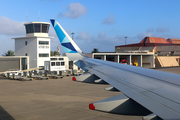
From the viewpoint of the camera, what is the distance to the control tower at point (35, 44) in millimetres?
51094

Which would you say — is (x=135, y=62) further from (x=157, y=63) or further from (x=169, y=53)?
(x=169, y=53)

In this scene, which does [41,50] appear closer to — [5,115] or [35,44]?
[35,44]

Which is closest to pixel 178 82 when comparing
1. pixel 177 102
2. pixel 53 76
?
pixel 177 102

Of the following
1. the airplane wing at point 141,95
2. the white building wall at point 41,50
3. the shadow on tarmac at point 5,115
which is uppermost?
the white building wall at point 41,50

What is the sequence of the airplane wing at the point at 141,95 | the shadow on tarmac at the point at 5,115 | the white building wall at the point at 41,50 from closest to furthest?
1. the airplane wing at the point at 141,95
2. the shadow on tarmac at the point at 5,115
3. the white building wall at the point at 41,50

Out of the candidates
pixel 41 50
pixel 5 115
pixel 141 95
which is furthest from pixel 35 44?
pixel 141 95

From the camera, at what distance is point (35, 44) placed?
51.2 m

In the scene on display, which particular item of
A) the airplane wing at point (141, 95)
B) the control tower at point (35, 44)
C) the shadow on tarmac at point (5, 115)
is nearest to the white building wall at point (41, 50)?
the control tower at point (35, 44)

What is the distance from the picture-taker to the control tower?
168 ft

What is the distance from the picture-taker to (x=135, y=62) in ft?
239

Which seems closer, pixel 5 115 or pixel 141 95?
pixel 141 95

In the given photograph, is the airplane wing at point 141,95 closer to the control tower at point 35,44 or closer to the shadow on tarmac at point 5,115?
the shadow on tarmac at point 5,115

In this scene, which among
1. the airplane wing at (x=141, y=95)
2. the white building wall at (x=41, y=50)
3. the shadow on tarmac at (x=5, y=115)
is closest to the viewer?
the airplane wing at (x=141, y=95)

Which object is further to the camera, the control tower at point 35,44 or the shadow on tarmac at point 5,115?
the control tower at point 35,44
